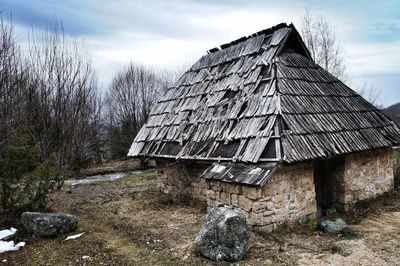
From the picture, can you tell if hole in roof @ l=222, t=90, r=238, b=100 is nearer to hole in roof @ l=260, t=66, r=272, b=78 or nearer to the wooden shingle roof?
the wooden shingle roof

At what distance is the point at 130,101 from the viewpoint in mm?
28922

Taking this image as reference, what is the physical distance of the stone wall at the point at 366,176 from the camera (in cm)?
814

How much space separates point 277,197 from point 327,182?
2.38 m

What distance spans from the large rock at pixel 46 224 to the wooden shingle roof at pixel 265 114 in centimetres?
320

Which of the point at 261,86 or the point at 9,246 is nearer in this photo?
the point at 9,246

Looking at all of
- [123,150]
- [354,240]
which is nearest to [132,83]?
[123,150]

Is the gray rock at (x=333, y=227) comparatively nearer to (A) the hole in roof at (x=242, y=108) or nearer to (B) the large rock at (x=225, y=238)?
(B) the large rock at (x=225, y=238)

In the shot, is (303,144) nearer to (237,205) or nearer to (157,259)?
(237,205)

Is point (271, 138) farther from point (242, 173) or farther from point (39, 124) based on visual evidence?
point (39, 124)

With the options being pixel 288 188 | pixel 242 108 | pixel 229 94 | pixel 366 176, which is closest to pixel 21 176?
pixel 242 108


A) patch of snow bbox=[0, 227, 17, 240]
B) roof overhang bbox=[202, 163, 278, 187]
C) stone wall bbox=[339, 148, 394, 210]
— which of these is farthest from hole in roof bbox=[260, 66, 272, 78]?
patch of snow bbox=[0, 227, 17, 240]

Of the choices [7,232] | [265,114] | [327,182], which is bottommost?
[7,232]

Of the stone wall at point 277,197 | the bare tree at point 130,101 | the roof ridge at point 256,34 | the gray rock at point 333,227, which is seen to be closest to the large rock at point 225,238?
the stone wall at point 277,197

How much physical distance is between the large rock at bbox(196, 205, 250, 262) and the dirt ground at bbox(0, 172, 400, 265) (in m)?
0.16
